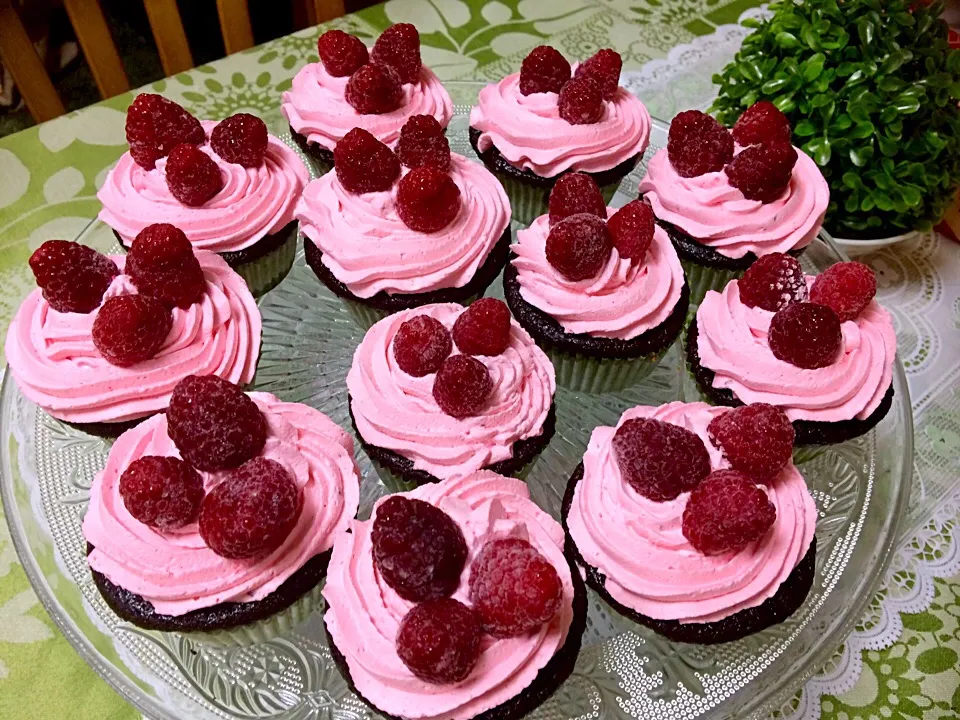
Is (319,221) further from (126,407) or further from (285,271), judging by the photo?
(126,407)

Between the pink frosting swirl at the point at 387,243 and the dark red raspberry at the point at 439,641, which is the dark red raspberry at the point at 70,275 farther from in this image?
the dark red raspberry at the point at 439,641

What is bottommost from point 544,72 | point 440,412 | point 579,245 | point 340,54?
point 440,412

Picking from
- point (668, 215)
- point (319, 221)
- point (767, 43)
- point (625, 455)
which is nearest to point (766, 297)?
point (668, 215)

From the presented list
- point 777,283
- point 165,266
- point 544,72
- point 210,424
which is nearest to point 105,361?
point 165,266

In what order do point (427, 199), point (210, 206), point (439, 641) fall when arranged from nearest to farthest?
point (439, 641) < point (427, 199) < point (210, 206)

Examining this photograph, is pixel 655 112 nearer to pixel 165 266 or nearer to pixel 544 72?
pixel 544 72
